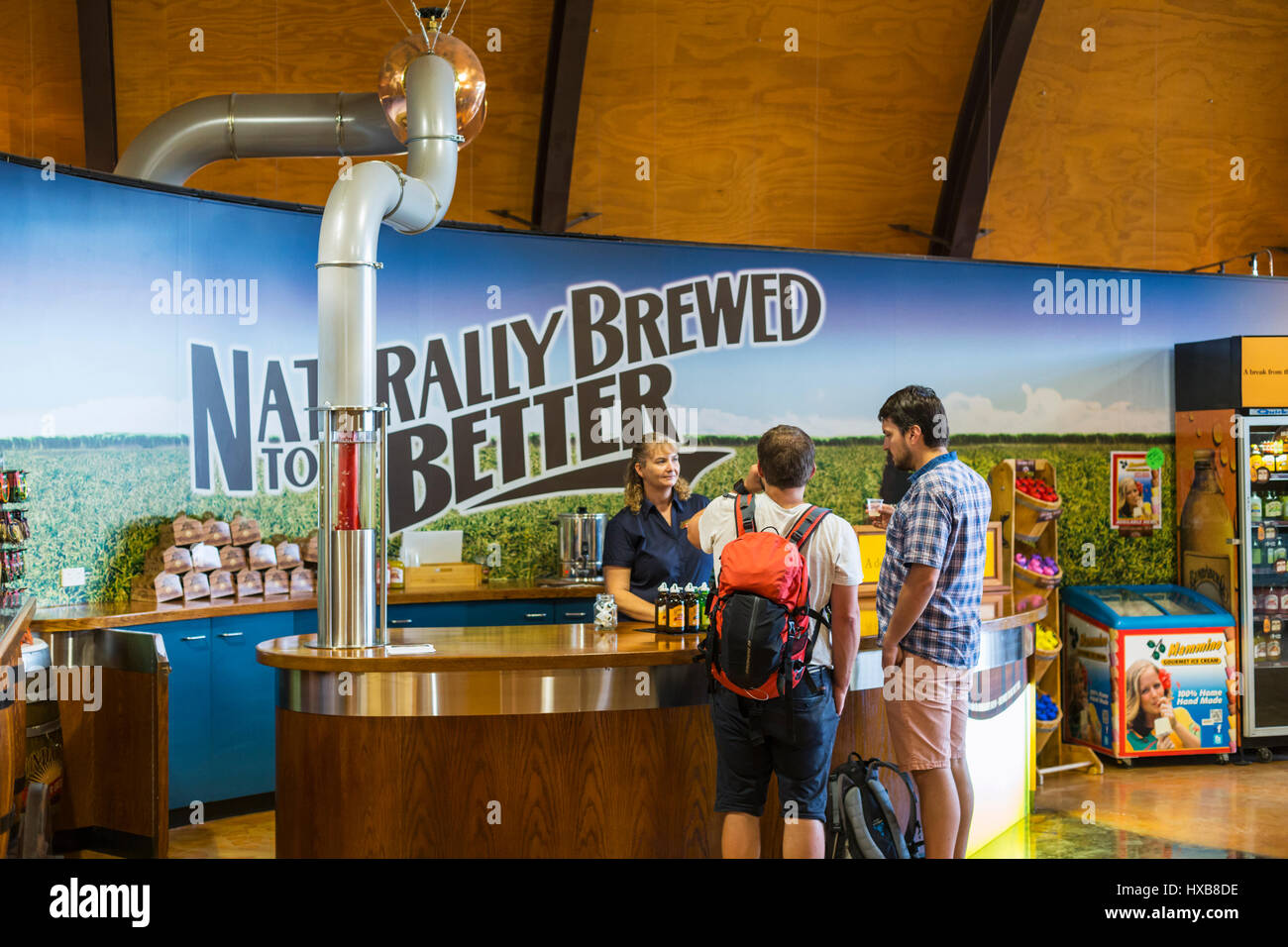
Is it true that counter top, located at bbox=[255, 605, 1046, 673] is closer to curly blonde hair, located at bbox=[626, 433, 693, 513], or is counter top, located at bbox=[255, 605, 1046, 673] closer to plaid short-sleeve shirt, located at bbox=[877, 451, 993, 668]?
plaid short-sleeve shirt, located at bbox=[877, 451, 993, 668]

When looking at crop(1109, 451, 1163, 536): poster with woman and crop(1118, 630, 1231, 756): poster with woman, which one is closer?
crop(1118, 630, 1231, 756): poster with woman

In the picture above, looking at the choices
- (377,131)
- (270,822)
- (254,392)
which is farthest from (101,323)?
(270,822)

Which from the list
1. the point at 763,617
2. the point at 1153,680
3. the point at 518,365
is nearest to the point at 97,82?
the point at 518,365

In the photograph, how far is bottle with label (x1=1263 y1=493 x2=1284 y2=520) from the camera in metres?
7.44

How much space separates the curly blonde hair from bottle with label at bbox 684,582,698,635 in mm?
561

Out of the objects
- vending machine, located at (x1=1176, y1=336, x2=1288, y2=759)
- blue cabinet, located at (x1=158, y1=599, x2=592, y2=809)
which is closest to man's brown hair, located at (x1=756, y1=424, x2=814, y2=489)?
blue cabinet, located at (x1=158, y1=599, x2=592, y2=809)

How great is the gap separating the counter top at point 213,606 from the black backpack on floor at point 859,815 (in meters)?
2.72

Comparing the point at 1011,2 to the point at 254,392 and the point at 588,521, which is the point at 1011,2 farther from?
the point at 254,392

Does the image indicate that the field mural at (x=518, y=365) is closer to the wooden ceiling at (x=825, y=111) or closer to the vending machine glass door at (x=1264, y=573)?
the vending machine glass door at (x=1264, y=573)

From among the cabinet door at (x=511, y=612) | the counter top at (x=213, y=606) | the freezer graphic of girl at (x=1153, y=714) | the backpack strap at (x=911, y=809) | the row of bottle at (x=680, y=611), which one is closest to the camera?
the backpack strap at (x=911, y=809)

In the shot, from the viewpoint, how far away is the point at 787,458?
12.6 feet

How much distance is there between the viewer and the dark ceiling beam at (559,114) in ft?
25.5
